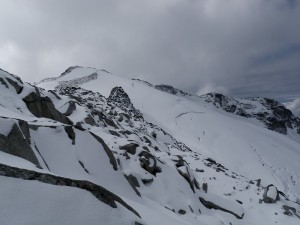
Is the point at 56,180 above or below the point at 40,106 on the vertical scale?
below

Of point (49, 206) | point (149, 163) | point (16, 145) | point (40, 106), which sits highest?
point (40, 106)

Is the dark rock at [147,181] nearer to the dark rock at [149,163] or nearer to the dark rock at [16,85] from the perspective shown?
the dark rock at [149,163]

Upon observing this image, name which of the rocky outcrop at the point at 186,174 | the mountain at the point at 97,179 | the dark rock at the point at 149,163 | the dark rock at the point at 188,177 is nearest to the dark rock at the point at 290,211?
the mountain at the point at 97,179

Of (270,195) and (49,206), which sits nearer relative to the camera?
(49,206)

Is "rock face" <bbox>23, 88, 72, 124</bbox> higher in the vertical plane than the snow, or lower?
higher

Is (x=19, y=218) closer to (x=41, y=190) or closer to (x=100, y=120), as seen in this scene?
(x=41, y=190)

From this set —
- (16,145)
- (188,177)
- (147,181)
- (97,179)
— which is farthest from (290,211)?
(16,145)

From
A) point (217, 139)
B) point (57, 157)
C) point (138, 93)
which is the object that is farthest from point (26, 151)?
point (138, 93)

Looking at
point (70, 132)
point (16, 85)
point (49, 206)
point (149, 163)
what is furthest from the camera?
point (16, 85)

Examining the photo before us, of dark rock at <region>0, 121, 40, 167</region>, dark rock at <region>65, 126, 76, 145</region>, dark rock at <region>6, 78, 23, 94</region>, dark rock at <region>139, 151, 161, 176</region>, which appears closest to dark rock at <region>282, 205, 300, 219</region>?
dark rock at <region>139, 151, 161, 176</region>

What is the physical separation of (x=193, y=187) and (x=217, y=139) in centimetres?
6801

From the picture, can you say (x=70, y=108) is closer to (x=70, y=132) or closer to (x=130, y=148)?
(x=130, y=148)

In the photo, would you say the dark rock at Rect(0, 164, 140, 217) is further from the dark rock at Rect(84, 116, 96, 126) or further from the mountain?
the dark rock at Rect(84, 116, 96, 126)

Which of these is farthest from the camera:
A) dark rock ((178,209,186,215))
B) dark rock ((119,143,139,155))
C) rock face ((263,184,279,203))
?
rock face ((263,184,279,203))
